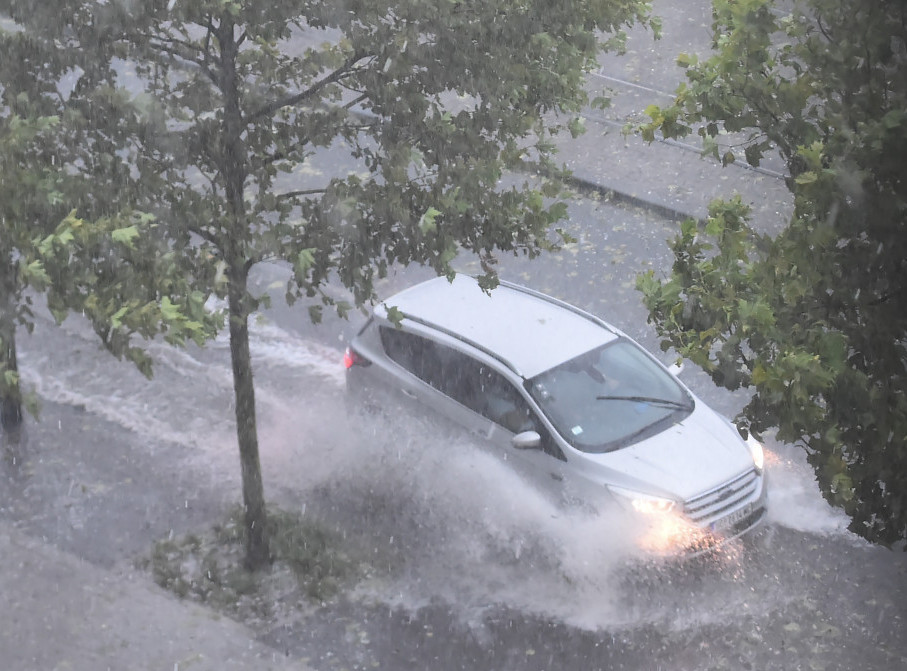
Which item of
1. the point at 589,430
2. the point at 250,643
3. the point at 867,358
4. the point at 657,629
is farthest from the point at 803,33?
the point at 250,643

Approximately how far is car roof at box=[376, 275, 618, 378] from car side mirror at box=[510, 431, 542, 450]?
Result: 0.53 metres

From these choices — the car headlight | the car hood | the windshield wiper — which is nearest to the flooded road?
the car headlight

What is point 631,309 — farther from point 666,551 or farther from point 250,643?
point 250,643

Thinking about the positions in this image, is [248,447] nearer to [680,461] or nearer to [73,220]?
[73,220]

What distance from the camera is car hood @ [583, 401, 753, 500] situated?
884 centimetres

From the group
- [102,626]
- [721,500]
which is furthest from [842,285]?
[102,626]

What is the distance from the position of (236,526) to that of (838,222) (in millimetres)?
6040

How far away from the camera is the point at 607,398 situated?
945cm

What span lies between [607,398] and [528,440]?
2.83 feet

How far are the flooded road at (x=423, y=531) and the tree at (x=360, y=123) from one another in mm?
2476

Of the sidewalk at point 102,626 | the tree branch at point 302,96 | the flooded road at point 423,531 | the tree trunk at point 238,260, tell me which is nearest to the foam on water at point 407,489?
the flooded road at point 423,531

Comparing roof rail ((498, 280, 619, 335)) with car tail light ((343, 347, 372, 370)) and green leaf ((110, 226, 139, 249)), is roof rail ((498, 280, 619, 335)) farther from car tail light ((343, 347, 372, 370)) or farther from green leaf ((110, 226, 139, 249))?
green leaf ((110, 226, 139, 249))

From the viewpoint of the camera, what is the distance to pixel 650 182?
50.4ft

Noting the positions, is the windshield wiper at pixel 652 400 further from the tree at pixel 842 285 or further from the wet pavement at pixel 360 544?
the tree at pixel 842 285
